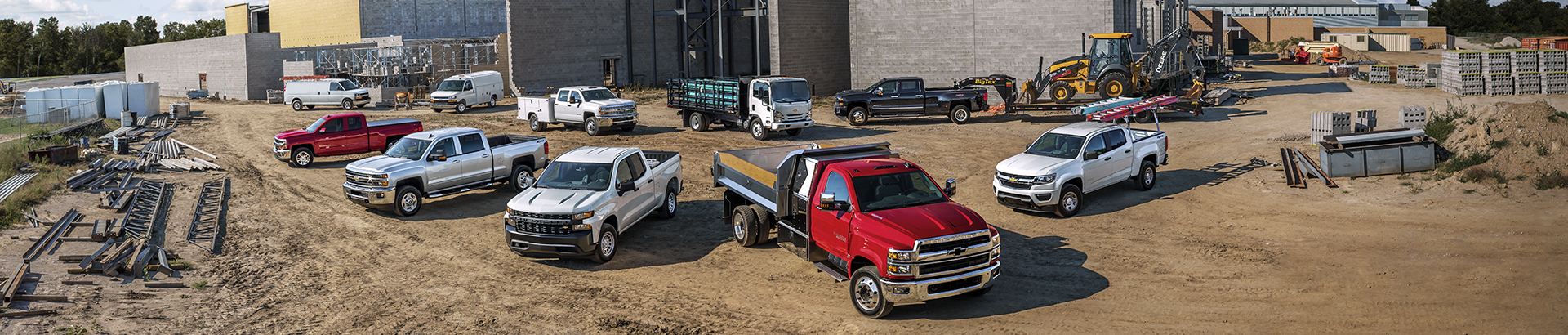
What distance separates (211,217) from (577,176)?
26.5 ft

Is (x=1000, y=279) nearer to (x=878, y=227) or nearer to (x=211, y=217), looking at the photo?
(x=878, y=227)

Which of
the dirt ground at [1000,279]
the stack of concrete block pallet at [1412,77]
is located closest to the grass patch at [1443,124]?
the dirt ground at [1000,279]

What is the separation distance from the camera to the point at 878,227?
34.2 feet

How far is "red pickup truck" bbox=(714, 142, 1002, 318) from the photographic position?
33.1 feet

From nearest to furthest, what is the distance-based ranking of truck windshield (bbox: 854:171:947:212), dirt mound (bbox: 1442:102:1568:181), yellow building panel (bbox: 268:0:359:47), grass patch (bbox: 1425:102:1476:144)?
truck windshield (bbox: 854:171:947:212)
dirt mound (bbox: 1442:102:1568:181)
grass patch (bbox: 1425:102:1476:144)
yellow building panel (bbox: 268:0:359:47)

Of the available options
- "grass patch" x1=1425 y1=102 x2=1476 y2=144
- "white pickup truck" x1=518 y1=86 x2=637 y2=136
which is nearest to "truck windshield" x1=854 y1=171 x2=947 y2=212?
"grass patch" x1=1425 y1=102 x2=1476 y2=144

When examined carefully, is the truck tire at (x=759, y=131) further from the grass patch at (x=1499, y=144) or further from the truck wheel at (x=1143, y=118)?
the grass patch at (x=1499, y=144)

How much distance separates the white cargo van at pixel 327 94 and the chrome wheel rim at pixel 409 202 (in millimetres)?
27487

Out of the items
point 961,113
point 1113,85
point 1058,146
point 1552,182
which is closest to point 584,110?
point 961,113

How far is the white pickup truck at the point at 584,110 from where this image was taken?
2941 cm

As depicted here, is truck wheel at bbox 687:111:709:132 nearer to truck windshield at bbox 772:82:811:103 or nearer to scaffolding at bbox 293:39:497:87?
truck windshield at bbox 772:82:811:103

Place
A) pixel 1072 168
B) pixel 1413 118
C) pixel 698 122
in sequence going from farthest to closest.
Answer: pixel 698 122 < pixel 1413 118 < pixel 1072 168

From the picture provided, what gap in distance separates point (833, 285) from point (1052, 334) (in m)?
3.00

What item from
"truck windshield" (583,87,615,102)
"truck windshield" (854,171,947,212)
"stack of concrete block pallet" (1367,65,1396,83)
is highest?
"stack of concrete block pallet" (1367,65,1396,83)
